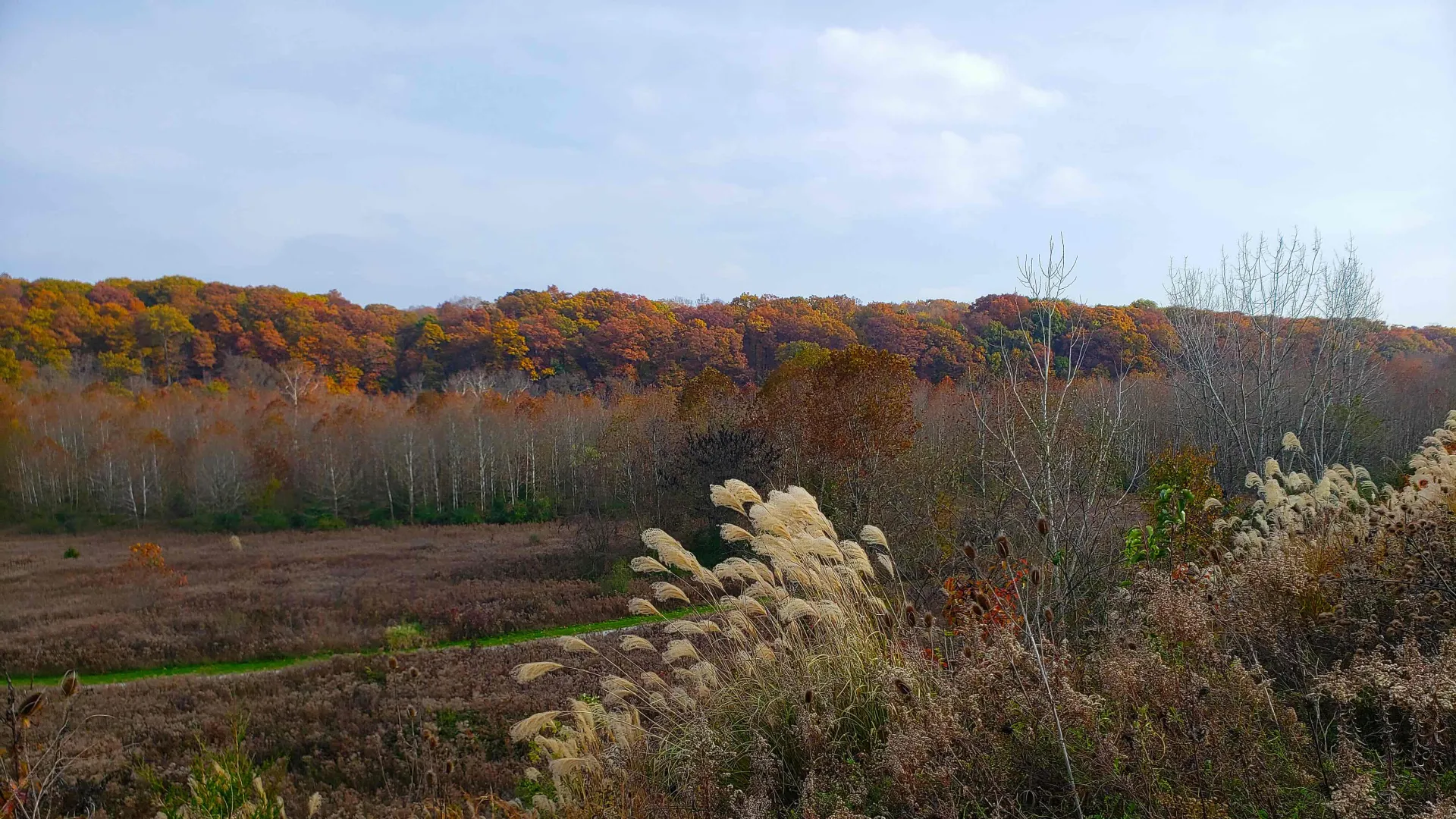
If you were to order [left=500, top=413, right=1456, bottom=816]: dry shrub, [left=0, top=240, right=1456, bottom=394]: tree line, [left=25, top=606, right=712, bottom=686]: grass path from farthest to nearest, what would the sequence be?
1. [left=0, top=240, right=1456, bottom=394]: tree line
2. [left=25, top=606, right=712, bottom=686]: grass path
3. [left=500, top=413, right=1456, bottom=816]: dry shrub

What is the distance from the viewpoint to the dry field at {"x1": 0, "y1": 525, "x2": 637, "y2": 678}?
1583 centimetres

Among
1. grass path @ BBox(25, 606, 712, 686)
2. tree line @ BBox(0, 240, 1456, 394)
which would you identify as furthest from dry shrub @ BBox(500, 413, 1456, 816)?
tree line @ BBox(0, 240, 1456, 394)

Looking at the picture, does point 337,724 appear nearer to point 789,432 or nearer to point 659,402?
point 789,432

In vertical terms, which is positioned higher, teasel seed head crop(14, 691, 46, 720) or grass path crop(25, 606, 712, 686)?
teasel seed head crop(14, 691, 46, 720)

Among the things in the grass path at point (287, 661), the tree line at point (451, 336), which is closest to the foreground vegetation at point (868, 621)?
Result: the grass path at point (287, 661)

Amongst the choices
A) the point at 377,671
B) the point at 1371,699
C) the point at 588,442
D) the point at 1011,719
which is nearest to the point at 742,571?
the point at 1011,719

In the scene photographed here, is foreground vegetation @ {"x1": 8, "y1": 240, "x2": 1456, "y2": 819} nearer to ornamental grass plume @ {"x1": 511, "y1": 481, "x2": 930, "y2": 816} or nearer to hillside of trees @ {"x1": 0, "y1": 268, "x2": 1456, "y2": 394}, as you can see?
ornamental grass plume @ {"x1": 511, "y1": 481, "x2": 930, "y2": 816}

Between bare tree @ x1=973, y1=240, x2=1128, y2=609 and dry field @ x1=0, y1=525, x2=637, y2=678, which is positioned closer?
bare tree @ x1=973, y1=240, x2=1128, y2=609

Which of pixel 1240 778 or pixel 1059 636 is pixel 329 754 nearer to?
pixel 1059 636

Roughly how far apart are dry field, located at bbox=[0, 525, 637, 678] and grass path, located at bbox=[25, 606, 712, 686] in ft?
0.62

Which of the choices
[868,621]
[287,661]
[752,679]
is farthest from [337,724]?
[868,621]

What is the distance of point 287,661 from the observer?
15.1 metres

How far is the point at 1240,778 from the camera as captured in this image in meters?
2.34

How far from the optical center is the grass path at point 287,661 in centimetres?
1458
